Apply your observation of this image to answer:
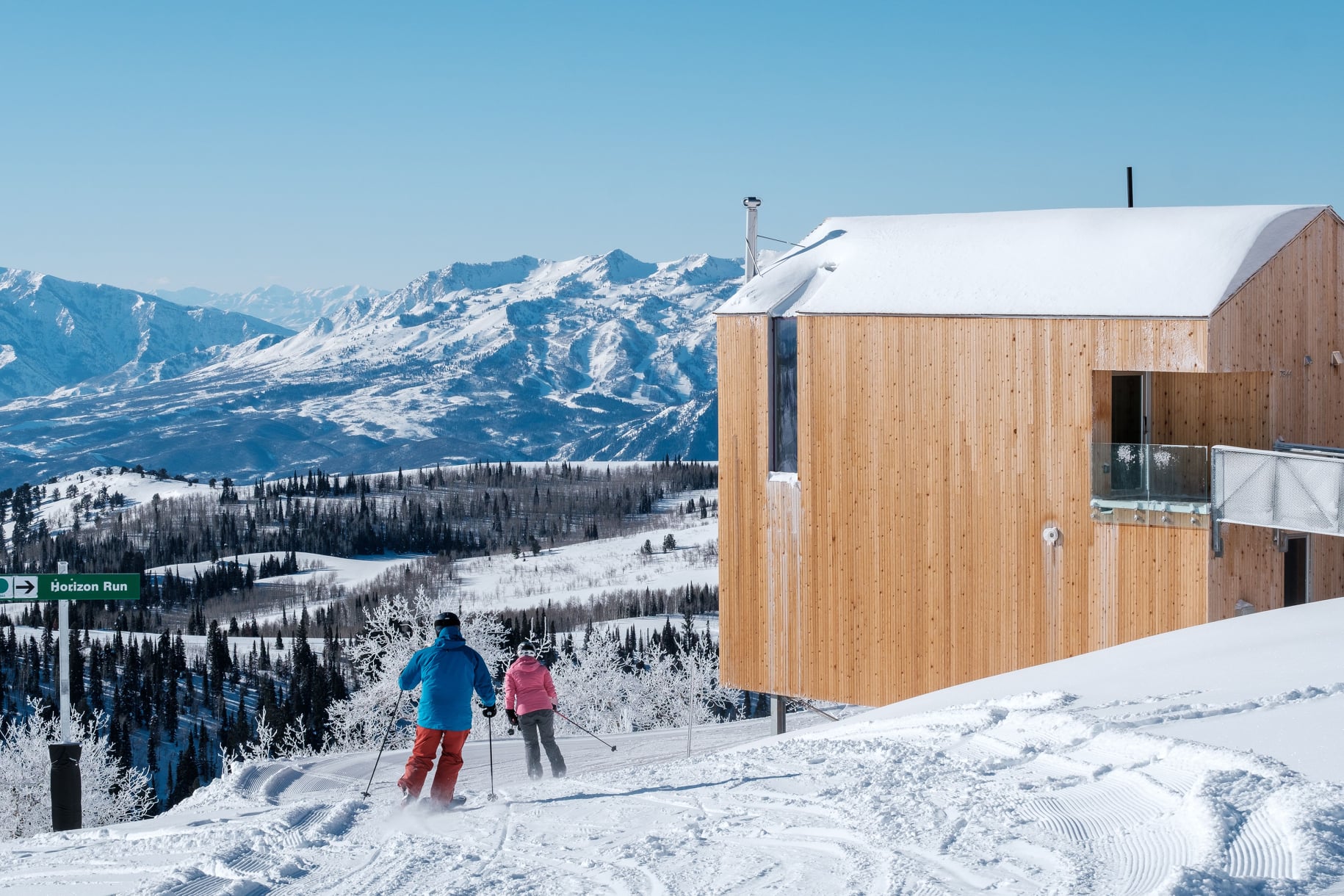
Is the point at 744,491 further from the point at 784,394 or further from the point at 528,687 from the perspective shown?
the point at 528,687

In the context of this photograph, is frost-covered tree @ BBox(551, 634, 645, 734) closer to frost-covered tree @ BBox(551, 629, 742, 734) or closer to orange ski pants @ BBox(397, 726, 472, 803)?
frost-covered tree @ BBox(551, 629, 742, 734)

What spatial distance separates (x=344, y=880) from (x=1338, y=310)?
57.1ft

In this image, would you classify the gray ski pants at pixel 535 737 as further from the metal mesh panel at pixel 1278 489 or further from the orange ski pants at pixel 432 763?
the metal mesh panel at pixel 1278 489

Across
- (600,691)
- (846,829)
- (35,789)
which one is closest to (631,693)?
(600,691)

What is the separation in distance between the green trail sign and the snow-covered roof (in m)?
10.6

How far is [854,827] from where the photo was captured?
25.7 feet

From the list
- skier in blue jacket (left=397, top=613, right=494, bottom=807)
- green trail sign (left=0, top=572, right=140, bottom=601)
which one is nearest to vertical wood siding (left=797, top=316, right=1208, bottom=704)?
skier in blue jacket (left=397, top=613, right=494, bottom=807)

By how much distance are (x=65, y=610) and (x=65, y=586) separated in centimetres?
30

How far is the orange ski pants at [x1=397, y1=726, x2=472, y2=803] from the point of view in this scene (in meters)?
10.7

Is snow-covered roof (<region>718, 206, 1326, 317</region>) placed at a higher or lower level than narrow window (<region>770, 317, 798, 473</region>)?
higher

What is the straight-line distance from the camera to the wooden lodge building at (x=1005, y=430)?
17.0 meters

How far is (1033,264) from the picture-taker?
60.4ft

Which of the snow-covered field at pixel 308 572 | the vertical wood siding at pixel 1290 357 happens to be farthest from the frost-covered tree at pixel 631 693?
the snow-covered field at pixel 308 572

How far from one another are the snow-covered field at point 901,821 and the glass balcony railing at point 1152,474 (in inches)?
196
